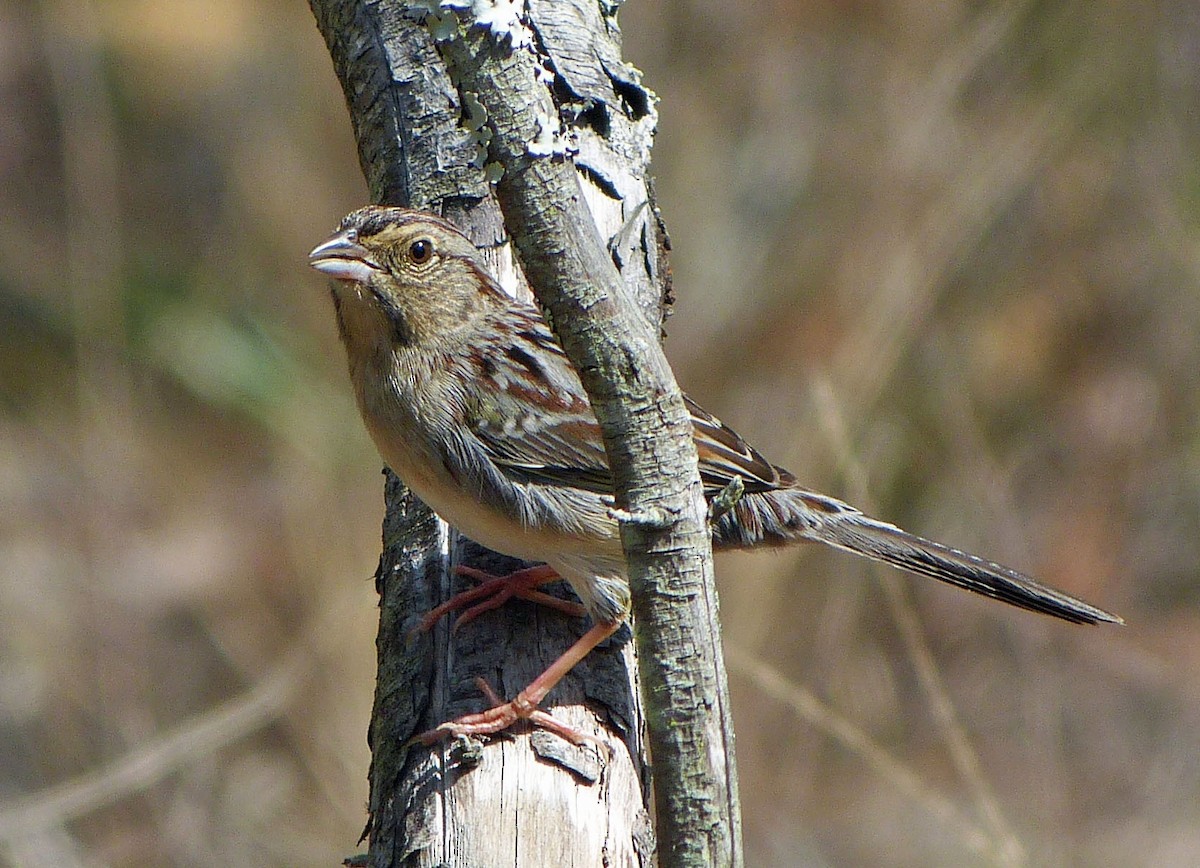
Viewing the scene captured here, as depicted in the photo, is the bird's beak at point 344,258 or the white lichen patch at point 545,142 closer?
the white lichen patch at point 545,142

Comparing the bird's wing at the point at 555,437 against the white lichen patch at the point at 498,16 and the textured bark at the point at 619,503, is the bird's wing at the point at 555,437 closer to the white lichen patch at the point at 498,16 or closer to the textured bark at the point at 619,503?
the textured bark at the point at 619,503

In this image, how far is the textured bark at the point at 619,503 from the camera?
2209 mm

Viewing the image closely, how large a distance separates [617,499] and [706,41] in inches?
253

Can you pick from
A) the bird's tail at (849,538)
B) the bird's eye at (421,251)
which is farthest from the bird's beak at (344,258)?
the bird's tail at (849,538)

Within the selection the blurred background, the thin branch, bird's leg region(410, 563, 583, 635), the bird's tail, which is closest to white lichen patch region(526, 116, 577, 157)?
the thin branch

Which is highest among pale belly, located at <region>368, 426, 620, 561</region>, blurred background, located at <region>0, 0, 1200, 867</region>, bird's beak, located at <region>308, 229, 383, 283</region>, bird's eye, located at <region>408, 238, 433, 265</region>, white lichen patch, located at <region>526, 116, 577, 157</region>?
blurred background, located at <region>0, 0, 1200, 867</region>

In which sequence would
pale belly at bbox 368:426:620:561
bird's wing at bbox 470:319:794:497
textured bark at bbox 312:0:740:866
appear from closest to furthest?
textured bark at bbox 312:0:740:866
pale belly at bbox 368:426:620:561
bird's wing at bbox 470:319:794:497

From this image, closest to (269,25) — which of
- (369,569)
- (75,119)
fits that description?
(75,119)

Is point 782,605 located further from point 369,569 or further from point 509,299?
point 509,299

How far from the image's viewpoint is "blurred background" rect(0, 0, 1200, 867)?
6.99m

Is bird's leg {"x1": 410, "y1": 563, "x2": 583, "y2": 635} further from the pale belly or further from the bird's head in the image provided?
the bird's head

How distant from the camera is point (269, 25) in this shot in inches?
388

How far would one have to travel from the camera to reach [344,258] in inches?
154

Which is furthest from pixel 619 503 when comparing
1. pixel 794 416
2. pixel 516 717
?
pixel 794 416
